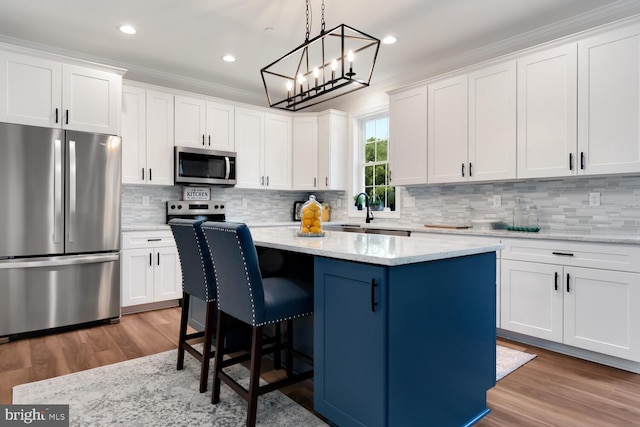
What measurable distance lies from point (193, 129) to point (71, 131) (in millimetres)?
1343

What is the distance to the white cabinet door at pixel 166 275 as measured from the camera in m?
3.99

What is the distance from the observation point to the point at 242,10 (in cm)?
312

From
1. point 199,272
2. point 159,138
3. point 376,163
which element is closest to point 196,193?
point 159,138

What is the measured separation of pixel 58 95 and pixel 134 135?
82 cm

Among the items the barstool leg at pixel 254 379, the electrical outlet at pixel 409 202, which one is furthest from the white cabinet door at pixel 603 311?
the barstool leg at pixel 254 379

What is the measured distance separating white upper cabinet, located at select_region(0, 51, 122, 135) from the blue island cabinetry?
9.55ft

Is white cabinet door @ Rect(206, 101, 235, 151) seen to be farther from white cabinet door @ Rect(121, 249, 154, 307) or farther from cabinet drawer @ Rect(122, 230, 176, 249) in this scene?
white cabinet door @ Rect(121, 249, 154, 307)

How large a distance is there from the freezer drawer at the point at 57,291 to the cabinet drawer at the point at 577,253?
355 cm

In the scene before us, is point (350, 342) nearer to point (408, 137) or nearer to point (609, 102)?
point (609, 102)

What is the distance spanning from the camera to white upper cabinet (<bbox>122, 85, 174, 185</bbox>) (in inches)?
158

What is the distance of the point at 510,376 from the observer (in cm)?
249

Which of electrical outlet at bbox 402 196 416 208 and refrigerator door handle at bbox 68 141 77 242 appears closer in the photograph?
refrigerator door handle at bbox 68 141 77 242

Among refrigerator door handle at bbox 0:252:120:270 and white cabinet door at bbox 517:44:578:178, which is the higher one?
white cabinet door at bbox 517:44:578:178
